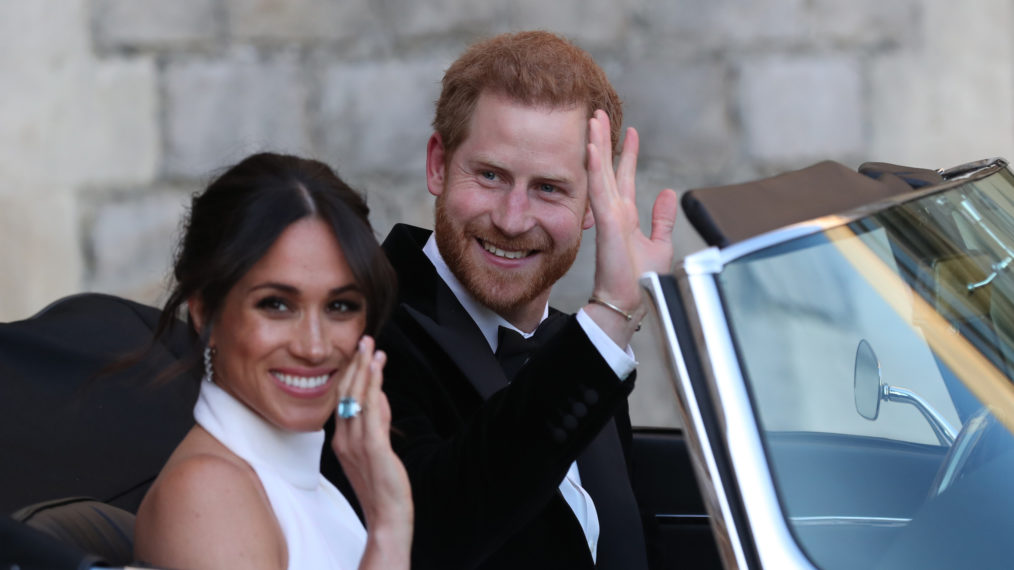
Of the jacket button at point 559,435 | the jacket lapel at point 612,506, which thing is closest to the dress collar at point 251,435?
the jacket button at point 559,435

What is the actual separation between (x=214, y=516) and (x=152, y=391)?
97cm

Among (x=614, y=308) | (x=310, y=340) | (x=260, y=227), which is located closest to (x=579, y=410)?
(x=614, y=308)

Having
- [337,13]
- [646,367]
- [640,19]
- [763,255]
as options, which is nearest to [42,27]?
[337,13]

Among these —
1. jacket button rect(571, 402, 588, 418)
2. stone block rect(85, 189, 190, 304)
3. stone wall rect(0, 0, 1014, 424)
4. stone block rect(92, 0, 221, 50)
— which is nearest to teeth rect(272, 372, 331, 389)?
jacket button rect(571, 402, 588, 418)

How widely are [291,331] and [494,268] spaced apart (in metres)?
0.71

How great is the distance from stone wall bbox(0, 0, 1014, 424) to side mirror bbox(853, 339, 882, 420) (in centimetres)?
296

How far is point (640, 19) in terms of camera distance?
15.5ft

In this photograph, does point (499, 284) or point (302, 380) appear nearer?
point (302, 380)

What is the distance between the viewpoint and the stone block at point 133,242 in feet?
15.4

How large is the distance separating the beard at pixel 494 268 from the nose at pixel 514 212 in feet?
0.08

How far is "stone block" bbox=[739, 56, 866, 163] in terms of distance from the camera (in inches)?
186

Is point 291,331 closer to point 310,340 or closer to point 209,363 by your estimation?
point 310,340

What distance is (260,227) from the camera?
1724 millimetres

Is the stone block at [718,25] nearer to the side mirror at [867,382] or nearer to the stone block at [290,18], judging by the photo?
the stone block at [290,18]
